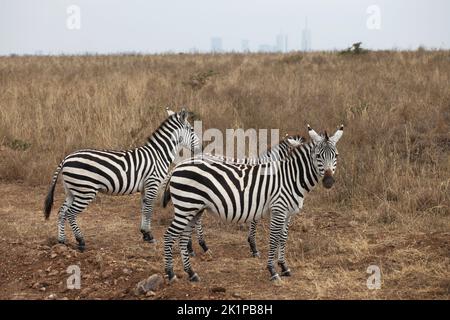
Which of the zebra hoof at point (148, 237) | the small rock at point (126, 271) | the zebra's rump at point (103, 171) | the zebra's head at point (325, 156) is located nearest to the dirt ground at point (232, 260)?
the small rock at point (126, 271)

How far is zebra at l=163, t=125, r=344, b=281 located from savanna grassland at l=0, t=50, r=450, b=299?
44 cm

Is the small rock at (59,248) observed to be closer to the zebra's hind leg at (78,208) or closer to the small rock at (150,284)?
the zebra's hind leg at (78,208)

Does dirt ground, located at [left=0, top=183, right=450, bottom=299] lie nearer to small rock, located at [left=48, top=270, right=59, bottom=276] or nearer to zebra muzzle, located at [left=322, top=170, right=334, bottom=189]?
small rock, located at [left=48, top=270, right=59, bottom=276]

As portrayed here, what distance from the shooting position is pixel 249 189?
5164mm

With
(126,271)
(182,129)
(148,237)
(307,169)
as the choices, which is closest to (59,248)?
(126,271)

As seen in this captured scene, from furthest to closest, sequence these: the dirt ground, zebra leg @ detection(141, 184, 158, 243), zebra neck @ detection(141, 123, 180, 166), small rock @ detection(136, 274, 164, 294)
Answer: zebra neck @ detection(141, 123, 180, 166)
zebra leg @ detection(141, 184, 158, 243)
the dirt ground
small rock @ detection(136, 274, 164, 294)

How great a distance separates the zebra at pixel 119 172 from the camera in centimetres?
608

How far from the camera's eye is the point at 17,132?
10.7m

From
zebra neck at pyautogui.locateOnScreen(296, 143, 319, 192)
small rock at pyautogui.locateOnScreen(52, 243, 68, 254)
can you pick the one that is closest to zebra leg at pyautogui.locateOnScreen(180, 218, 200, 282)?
zebra neck at pyautogui.locateOnScreen(296, 143, 319, 192)

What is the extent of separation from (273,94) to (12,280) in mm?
8228

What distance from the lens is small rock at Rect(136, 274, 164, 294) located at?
486 centimetres

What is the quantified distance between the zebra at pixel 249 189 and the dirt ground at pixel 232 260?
362 millimetres
